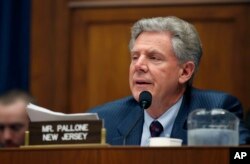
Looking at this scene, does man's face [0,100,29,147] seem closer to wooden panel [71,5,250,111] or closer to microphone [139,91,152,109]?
wooden panel [71,5,250,111]

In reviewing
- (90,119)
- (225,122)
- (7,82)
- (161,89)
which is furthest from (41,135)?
(7,82)

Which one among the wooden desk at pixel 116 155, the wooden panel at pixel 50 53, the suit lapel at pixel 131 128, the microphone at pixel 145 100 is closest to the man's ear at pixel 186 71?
the suit lapel at pixel 131 128

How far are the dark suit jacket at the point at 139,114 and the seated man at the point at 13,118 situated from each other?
802mm

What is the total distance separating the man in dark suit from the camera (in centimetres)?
370

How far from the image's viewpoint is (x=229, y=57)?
16.3ft

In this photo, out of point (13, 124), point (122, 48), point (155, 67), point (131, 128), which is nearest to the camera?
point (131, 128)

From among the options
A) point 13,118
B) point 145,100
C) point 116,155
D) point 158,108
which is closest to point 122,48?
point 13,118

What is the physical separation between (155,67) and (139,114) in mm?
255

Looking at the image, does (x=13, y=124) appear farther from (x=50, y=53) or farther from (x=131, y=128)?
(x=131, y=128)

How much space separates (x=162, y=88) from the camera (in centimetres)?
378

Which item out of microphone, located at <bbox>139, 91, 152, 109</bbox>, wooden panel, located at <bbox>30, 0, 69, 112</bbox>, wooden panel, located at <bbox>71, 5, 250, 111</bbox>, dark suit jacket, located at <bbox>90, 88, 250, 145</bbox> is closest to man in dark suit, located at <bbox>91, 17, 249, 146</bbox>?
dark suit jacket, located at <bbox>90, 88, 250, 145</bbox>

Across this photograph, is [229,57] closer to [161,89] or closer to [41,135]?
[161,89]

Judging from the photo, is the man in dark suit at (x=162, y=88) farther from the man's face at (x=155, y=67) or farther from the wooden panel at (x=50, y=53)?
the wooden panel at (x=50, y=53)

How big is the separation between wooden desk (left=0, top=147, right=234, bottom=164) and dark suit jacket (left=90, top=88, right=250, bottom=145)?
834 mm
